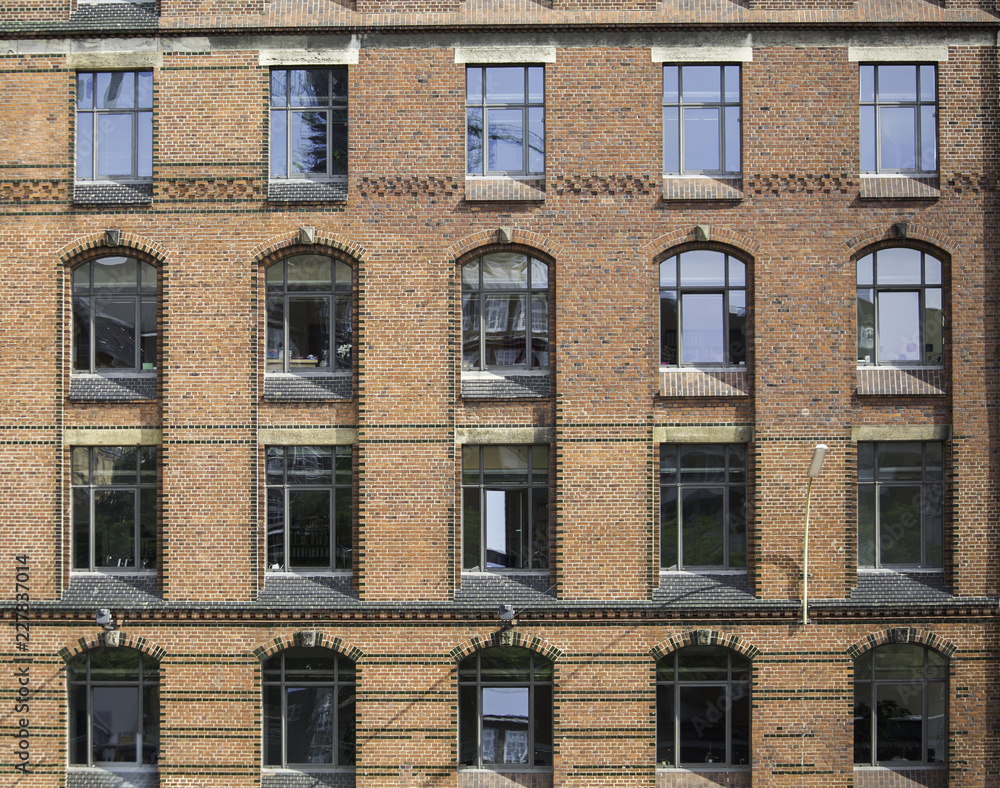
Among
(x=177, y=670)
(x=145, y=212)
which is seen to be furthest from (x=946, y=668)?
(x=145, y=212)

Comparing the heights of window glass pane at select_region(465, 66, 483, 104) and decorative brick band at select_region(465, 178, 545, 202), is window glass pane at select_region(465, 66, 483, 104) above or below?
above

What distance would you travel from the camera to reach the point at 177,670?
14094mm

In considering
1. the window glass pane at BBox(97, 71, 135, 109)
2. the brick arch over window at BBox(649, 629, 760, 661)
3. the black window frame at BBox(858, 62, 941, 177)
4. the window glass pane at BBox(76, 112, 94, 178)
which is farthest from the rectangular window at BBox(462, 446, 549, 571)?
the window glass pane at BBox(97, 71, 135, 109)

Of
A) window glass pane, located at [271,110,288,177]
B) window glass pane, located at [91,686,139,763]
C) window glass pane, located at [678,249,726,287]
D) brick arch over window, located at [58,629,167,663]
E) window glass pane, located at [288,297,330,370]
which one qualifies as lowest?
window glass pane, located at [91,686,139,763]

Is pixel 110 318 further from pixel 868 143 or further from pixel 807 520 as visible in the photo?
pixel 868 143

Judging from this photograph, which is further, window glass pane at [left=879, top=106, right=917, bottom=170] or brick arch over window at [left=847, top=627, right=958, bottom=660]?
window glass pane at [left=879, top=106, right=917, bottom=170]

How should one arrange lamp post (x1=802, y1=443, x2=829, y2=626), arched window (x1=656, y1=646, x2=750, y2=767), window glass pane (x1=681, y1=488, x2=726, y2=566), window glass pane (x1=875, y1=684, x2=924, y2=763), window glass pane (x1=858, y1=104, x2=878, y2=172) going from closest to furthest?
lamp post (x1=802, y1=443, x2=829, y2=626) < arched window (x1=656, y1=646, x2=750, y2=767) < window glass pane (x1=875, y1=684, x2=924, y2=763) < window glass pane (x1=681, y1=488, x2=726, y2=566) < window glass pane (x1=858, y1=104, x2=878, y2=172)

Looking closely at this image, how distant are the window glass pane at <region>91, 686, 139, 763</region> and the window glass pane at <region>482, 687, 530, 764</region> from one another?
5.78m

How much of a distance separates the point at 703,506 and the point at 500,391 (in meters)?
3.85

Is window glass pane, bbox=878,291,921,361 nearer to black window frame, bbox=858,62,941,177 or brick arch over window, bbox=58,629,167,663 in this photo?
black window frame, bbox=858,62,941,177

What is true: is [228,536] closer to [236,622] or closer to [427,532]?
[236,622]

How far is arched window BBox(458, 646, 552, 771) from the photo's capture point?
562 inches

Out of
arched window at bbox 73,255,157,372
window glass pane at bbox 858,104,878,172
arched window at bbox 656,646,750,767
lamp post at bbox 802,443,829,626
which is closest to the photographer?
lamp post at bbox 802,443,829,626

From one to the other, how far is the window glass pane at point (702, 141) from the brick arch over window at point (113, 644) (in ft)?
38.4
